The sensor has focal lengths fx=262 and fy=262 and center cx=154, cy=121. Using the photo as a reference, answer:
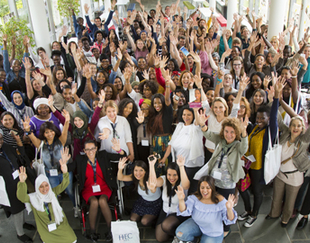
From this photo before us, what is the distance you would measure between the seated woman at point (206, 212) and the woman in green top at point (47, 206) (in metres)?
1.45

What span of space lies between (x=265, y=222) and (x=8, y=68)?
5355 mm

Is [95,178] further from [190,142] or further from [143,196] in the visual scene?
[190,142]

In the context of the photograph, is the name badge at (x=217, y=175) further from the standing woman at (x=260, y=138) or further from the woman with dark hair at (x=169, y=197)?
the standing woman at (x=260, y=138)

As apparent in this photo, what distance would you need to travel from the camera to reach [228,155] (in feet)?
9.94

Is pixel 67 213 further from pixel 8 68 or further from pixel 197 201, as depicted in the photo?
pixel 8 68

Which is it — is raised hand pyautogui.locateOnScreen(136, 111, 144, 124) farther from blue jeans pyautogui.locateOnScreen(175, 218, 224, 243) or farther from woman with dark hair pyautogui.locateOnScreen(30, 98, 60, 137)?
blue jeans pyautogui.locateOnScreen(175, 218, 224, 243)

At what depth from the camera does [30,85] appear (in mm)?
4516

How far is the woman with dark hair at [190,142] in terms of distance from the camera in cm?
346

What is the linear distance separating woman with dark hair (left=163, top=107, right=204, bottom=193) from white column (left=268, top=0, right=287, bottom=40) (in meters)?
5.38

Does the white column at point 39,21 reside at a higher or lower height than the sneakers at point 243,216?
higher

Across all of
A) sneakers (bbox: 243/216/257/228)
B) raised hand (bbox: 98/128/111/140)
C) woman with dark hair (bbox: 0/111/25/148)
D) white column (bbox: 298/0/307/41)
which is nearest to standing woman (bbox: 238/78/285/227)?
sneakers (bbox: 243/216/257/228)

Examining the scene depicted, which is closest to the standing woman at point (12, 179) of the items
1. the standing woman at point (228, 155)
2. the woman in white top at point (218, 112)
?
the standing woman at point (228, 155)

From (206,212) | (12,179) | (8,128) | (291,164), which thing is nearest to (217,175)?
(206,212)

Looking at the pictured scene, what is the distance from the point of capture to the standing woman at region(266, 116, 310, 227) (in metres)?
3.16
